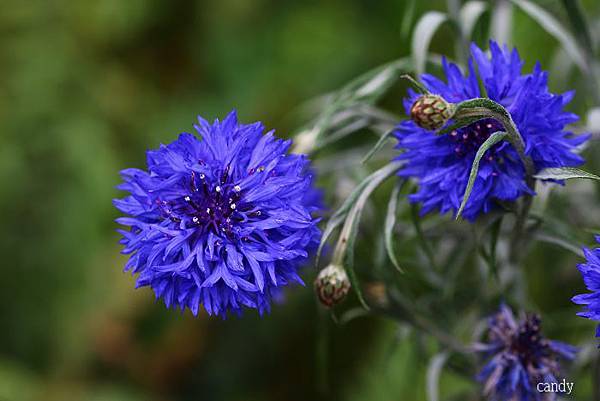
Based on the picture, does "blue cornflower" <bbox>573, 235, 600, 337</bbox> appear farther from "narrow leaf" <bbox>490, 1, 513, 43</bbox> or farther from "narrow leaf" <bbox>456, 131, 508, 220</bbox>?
"narrow leaf" <bbox>490, 1, 513, 43</bbox>

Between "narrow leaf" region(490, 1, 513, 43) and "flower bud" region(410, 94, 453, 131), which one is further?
"narrow leaf" region(490, 1, 513, 43)

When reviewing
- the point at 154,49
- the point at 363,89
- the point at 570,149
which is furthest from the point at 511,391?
the point at 154,49

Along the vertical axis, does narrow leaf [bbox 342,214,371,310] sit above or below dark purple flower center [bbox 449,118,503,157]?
below

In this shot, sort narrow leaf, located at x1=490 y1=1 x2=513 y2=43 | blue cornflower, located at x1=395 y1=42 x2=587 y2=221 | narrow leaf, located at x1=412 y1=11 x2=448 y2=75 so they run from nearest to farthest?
1. blue cornflower, located at x1=395 y1=42 x2=587 y2=221
2. narrow leaf, located at x1=412 y1=11 x2=448 y2=75
3. narrow leaf, located at x1=490 y1=1 x2=513 y2=43

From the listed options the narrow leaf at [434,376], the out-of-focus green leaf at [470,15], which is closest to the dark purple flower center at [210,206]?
the narrow leaf at [434,376]

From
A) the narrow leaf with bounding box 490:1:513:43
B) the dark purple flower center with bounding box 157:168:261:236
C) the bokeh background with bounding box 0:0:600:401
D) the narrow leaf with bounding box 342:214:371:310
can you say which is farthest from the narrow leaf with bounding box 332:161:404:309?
the bokeh background with bounding box 0:0:600:401
